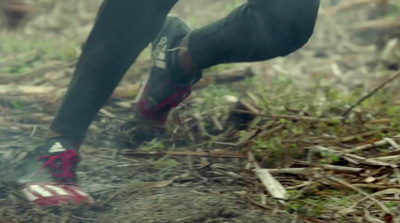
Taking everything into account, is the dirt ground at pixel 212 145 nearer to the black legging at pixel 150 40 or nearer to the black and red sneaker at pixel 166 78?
the black and red sneaker at pixel 166 78

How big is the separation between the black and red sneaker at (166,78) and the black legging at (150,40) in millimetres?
120

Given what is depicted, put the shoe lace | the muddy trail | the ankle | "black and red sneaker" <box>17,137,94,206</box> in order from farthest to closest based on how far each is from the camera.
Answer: the ankle, the shoe lace, "black and red sneaker" <box>17,137,94,206</box>, the muddy trail

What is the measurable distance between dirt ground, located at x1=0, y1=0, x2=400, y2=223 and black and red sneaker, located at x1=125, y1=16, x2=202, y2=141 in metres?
0.16

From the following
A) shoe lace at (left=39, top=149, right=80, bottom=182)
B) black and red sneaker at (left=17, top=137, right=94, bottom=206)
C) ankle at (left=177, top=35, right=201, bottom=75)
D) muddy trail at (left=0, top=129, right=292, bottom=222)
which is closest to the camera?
muddy trail at (left=0, top=129, right=292, bottom=222)

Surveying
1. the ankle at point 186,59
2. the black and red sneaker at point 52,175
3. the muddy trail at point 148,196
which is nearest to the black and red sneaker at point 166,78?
the ankle at point 186,59

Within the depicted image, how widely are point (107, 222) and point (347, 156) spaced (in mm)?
928

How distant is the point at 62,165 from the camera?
2.38 m

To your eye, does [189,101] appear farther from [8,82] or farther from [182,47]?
[8,82]

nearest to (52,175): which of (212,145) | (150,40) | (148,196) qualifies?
(148,196)

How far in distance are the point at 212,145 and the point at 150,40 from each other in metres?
0.64

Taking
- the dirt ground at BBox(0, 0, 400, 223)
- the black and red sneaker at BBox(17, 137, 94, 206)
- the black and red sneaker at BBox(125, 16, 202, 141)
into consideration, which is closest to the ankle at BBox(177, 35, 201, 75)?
the black and red sneaker at BBox(125, 16, 202, 141)

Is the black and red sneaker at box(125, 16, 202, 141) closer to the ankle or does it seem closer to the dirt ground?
the ankle

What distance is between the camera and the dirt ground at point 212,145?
2.09 m

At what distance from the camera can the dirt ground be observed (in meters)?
2.09
